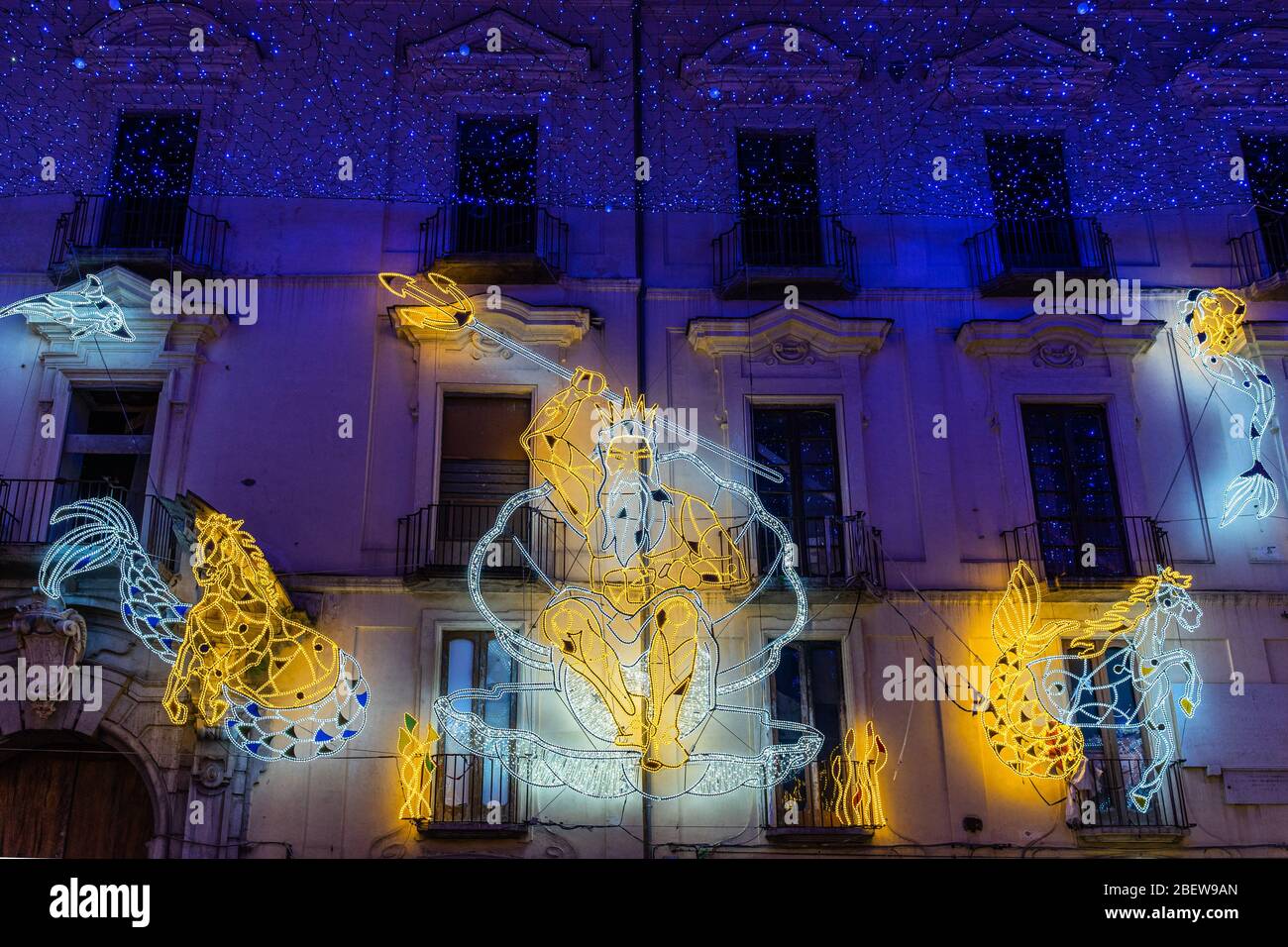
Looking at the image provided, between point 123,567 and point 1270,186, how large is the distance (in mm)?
12807

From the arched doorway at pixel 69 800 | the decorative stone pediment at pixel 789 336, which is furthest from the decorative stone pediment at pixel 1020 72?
the arched doorway at pixel 69 800

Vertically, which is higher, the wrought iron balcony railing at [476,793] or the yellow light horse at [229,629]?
the yellow light horse at [229,629]

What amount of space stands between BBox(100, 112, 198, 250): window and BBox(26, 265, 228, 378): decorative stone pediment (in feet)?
2.22

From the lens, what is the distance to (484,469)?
1205 centimetres

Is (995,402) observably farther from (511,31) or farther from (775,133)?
(511,31)

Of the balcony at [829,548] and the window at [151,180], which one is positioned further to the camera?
the window at [151,180]

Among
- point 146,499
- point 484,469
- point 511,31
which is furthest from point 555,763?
point 511,31

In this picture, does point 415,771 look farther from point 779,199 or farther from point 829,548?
point 779,199

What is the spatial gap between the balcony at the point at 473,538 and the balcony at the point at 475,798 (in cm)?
183

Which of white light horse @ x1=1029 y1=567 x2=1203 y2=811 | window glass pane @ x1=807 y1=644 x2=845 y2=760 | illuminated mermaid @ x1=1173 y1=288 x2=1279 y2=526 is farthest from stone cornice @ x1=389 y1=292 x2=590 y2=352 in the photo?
illuminated mermaid @ x1=1173 y1=288 x2=1279 y2=526

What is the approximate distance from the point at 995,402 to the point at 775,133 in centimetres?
416

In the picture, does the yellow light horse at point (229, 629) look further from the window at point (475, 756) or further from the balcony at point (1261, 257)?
the balcony at point (1261, 257)

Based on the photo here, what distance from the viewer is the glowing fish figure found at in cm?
1162

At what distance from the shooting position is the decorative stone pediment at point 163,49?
13.1 m
